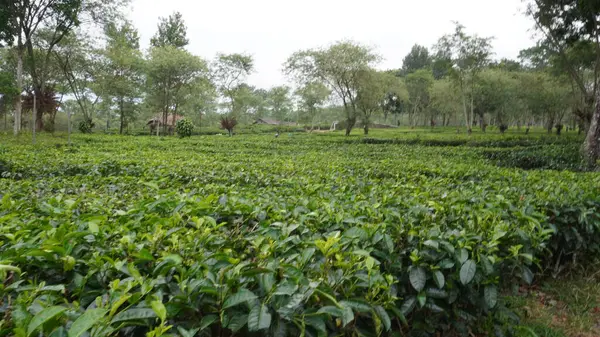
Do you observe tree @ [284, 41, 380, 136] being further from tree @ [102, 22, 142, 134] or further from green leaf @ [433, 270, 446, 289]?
green leaf @ [433, 270, 446, 289]

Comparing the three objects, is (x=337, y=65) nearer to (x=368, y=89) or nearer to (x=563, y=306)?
(x=368, y=89)

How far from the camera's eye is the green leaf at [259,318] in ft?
3.41

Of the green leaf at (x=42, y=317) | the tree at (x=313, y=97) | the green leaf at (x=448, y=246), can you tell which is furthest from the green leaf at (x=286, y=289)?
the tree at (x=313, y=97)

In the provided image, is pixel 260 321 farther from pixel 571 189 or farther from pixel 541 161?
pixel 541 161

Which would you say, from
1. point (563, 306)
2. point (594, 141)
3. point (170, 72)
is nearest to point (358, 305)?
point (563, 306)

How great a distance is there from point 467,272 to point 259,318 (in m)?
1.06

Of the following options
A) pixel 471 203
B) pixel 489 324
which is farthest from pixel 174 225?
pixel 471 203

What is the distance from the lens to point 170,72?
88.4 ft

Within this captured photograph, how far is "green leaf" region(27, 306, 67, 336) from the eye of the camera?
873 millimetres

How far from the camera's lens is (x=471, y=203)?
2744 millimetres

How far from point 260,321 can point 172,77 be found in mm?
29643

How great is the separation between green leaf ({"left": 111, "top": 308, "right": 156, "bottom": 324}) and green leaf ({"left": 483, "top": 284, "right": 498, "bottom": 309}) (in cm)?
158

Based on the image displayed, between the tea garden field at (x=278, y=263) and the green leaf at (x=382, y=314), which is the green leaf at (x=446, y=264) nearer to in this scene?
the tea garden field at (x=278, y=263)

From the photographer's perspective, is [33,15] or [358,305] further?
[33,15]
